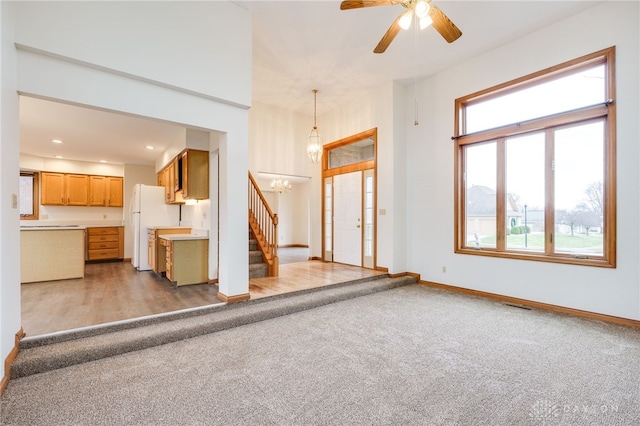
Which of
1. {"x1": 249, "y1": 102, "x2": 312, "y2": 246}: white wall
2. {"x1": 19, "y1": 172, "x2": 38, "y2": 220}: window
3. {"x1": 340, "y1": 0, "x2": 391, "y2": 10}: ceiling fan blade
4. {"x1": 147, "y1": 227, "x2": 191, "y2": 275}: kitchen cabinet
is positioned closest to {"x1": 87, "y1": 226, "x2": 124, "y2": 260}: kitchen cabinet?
{"x1": 19, "y1": 172, "x2": 38, "y2": 220}: window

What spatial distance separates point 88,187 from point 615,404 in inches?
408

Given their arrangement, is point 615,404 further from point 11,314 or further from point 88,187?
point 88,187

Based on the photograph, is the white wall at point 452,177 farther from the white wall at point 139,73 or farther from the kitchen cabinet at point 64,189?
the kitchen cabinet at point 64,189

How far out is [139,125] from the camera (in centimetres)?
485

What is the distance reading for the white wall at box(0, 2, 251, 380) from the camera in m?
2.32

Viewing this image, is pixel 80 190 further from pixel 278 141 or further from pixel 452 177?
pixel 452 177

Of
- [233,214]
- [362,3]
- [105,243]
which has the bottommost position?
[105,243]

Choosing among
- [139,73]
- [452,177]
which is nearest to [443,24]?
[452,177]

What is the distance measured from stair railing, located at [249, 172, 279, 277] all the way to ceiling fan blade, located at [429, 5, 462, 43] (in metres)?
3.70

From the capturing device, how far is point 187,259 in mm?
4547

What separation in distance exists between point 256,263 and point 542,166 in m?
4.89

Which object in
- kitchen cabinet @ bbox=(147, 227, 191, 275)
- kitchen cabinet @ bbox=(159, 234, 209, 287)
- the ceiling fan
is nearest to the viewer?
the ceiling fan

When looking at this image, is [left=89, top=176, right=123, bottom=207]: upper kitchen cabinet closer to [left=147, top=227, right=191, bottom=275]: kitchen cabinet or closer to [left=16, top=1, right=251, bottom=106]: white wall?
[left=147, top=227, right=191, bottom=275]: kitchen cabinet

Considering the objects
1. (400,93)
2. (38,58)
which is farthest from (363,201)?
(38,58)
